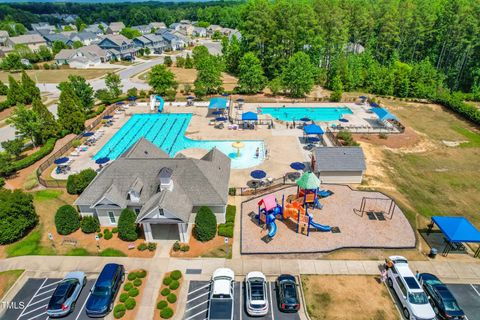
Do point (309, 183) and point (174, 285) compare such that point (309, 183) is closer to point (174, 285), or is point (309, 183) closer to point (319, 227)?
point (319, 227)

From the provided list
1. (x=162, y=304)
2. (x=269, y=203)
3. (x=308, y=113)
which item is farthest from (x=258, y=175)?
(x=308, y=113)

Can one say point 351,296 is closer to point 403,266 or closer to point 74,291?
point 403,266

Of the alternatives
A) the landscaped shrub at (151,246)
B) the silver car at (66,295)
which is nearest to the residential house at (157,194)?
the landscaped shrub at (151,246)

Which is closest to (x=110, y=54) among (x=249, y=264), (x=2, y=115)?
(x=2, y=115)

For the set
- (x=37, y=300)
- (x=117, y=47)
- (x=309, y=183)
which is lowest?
(x=37, y=300)

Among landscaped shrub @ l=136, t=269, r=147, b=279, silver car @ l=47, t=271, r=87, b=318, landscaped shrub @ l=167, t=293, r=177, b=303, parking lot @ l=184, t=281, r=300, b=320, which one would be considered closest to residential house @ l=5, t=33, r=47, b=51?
silver car @ l=47, t=271, r=87, b=318

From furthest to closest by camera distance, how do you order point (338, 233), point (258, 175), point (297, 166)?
point (297, 166) → point (258, 175) → point (338, 233)

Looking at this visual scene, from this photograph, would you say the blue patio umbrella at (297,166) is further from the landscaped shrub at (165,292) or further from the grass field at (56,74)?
the grass field at (56,74)
